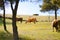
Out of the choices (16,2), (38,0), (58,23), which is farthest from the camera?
(58,23)

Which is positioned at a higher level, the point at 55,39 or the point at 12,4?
the point at 12,4

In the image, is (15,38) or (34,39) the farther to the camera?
(34,39)

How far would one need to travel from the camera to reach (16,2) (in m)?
14.3

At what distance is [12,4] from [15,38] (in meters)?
2.25

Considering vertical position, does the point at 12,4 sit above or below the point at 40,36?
above

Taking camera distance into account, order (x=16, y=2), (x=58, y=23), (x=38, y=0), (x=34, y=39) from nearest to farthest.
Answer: (x=16, y=2), (x=38, y=0), (x=34, y=39), (x=58, y=23)

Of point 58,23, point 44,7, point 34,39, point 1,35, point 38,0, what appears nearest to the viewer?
point 38,0

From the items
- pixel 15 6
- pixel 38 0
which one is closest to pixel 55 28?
pixel 38 0

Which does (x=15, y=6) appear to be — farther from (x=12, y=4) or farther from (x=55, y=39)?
(x=55, y=39)

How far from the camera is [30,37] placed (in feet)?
59.4

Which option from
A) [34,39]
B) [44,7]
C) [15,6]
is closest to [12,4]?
[15,6]

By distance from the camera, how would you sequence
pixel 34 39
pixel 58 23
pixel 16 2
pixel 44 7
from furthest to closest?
pixel 44 7 < pixel 58 23 < pixel 34 39 < pixel 16 2

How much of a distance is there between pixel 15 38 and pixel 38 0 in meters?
3.07

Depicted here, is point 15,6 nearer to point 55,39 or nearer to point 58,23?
point 55,39
